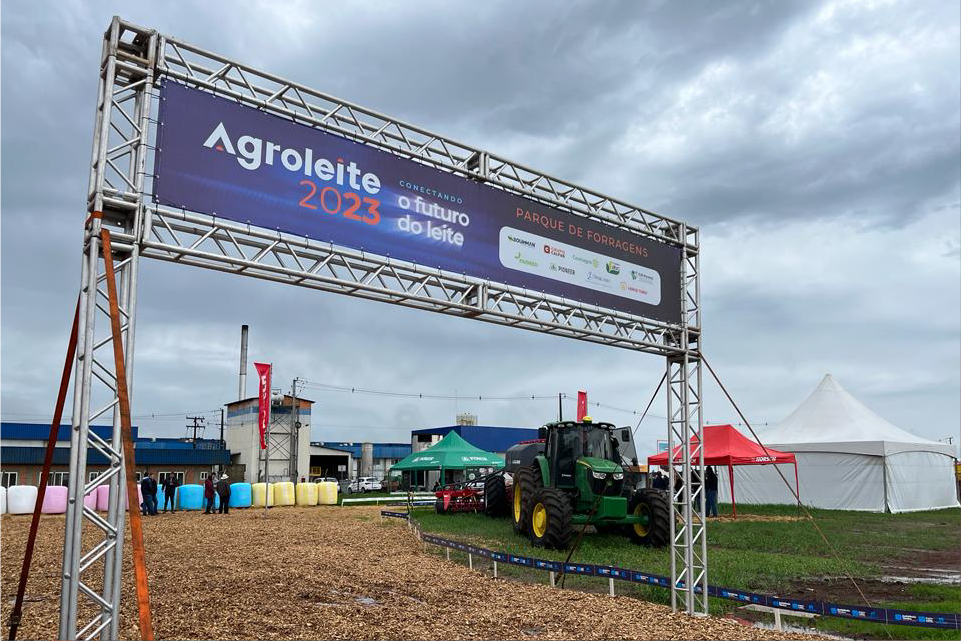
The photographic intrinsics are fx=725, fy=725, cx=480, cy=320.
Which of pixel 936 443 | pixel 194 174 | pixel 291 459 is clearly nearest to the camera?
pixel 194 174

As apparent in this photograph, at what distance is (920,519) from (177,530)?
2221cm

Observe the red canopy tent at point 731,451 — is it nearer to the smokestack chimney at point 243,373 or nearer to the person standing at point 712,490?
the person standing at point 712,490

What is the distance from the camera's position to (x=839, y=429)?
2852cm

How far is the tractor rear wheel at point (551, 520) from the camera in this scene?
44.5 feet

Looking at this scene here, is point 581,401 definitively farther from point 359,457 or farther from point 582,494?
point 359,457

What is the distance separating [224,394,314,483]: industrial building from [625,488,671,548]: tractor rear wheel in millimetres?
31065

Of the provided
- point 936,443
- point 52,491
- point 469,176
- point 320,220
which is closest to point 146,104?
point 320,220

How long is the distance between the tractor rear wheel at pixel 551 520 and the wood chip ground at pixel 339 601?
217 cm

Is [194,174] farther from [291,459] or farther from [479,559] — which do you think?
[291,459]

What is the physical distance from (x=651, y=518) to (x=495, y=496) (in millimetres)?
6869

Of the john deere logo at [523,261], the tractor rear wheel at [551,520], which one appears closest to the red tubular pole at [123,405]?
the john deere logo at [523,261]

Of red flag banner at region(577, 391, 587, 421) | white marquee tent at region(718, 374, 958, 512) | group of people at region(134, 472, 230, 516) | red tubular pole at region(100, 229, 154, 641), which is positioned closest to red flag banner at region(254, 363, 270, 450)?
group of people at region(134, 472, 230, 516)

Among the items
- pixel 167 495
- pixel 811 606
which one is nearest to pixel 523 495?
pixel 811 606

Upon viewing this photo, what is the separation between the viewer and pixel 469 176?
9023 millimetres
